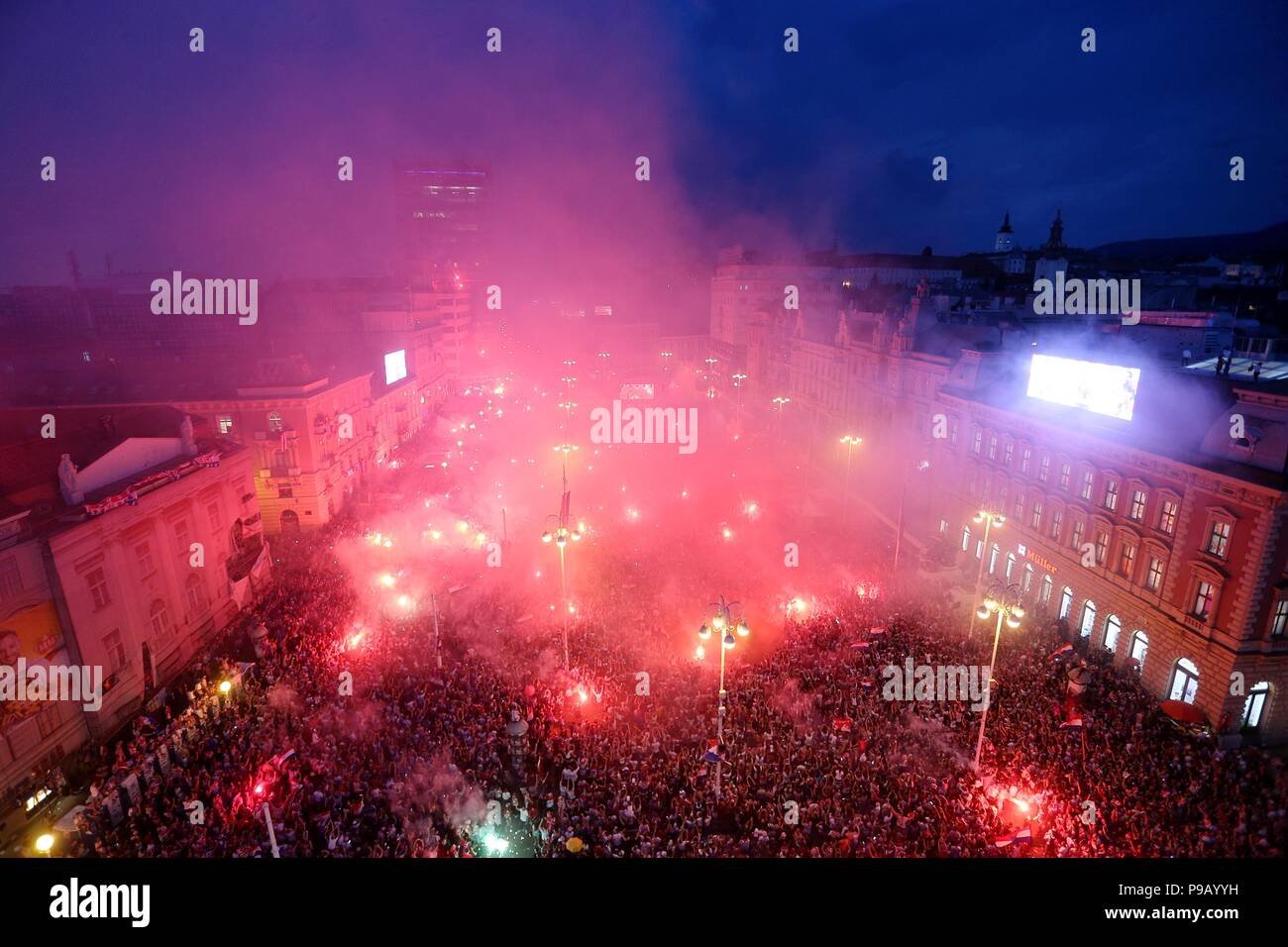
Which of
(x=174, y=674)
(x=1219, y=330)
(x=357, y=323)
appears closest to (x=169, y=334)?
(x=357, y=323)

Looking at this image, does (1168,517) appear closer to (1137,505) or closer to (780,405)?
(1137,505)

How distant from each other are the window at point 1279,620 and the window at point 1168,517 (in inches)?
130

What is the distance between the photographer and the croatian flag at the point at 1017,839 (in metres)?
14.8

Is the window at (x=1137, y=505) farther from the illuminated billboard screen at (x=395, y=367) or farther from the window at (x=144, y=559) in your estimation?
the illuminated billboard screen at (x=395, y=367)

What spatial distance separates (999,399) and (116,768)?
34961 millimetres

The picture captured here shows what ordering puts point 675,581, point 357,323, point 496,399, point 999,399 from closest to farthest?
1. point 675,581
2. point 999,399
3. point 357,323
4. point 496,399

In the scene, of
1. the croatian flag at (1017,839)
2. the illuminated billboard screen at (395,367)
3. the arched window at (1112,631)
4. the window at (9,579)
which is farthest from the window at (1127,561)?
the illuminated billboard screen at (395,367)

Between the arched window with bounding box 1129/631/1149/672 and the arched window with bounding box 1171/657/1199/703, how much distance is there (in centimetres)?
126

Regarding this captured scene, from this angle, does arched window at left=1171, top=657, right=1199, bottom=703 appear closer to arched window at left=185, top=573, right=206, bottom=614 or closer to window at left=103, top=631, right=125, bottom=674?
window at left=103, top=631, right=125, bottom=674

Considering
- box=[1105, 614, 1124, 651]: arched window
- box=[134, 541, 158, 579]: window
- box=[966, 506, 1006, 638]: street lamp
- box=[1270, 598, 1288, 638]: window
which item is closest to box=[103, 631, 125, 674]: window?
box=[134, 541, 158, 579]: window

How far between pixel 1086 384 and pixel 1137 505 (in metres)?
5.39

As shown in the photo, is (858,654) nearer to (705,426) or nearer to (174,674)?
(174,674)

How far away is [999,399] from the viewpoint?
1204 inches

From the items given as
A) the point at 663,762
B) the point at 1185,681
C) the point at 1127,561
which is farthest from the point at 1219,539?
the point at 663,762
